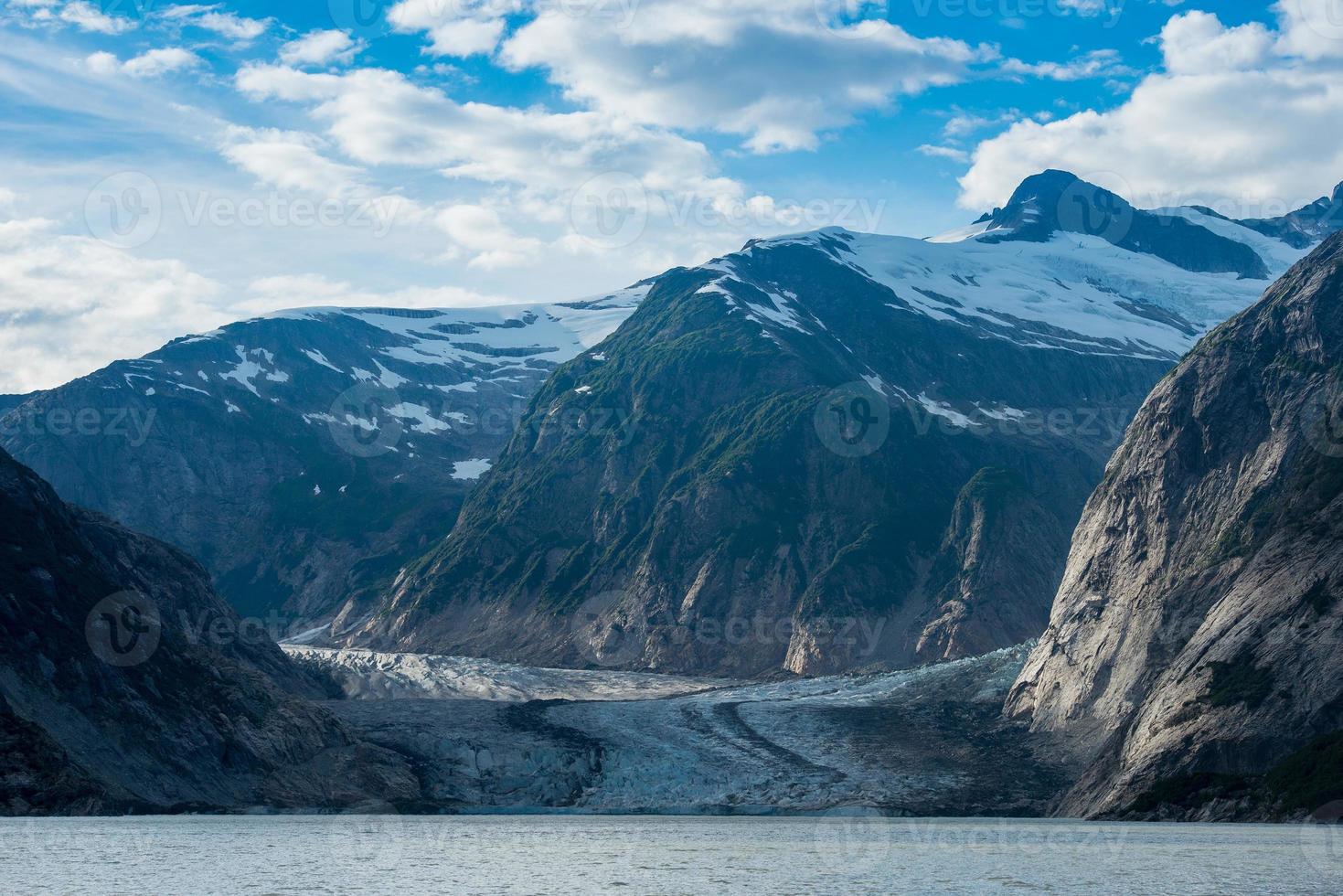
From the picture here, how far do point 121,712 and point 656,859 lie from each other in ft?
166

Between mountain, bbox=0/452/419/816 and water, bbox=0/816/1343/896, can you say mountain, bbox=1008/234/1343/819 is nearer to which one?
water, bbox=0/816/1343/896

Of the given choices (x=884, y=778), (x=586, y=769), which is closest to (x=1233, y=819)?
(x=884, y=778)

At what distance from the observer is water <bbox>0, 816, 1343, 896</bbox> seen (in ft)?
235

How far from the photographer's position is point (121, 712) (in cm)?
11325

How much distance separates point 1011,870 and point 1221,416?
81.9 m

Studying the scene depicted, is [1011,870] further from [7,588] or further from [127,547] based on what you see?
[127,547]

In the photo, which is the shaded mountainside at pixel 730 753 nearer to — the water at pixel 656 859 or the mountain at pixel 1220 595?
the mountain at pixel 1220 595

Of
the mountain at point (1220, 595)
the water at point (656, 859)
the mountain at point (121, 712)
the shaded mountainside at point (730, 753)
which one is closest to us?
the water at point (656, 859)

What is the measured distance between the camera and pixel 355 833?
106750 mm

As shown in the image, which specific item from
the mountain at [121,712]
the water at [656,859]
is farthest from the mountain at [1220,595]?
the mountain at [121,712]

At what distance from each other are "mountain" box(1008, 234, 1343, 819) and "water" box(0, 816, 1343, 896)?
259 inches

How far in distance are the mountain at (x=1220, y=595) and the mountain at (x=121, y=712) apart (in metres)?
70.6

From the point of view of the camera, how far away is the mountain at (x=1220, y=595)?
336 feet

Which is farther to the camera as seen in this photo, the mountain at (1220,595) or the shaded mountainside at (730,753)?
the shaded mountainside at (730,753)
